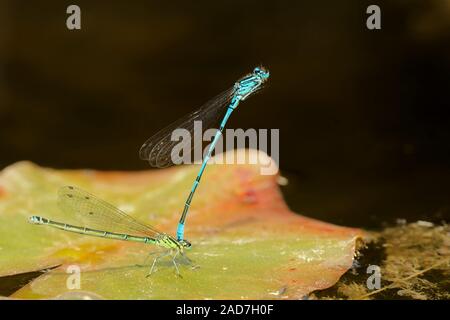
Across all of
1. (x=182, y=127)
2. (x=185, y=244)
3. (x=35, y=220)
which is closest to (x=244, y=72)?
(x=182, y=127)

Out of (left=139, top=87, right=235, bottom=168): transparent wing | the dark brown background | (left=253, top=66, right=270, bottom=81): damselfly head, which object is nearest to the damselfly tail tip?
(left=139, top=87, right=235, bottom=168): transparent wing

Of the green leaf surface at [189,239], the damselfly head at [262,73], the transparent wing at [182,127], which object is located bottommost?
the green leaf surface at [189,239]

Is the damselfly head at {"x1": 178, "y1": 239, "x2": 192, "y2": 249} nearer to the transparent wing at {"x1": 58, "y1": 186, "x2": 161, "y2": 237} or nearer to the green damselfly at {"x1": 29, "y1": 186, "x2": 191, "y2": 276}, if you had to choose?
the green damselfly at {"x1": 29, "y1": 186, "x2": 191, "y2": 276}

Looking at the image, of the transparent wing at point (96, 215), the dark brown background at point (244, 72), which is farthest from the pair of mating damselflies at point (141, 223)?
the dark brown background at point (244, 72)

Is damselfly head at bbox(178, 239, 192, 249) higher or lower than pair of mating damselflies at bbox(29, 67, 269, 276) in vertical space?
lower

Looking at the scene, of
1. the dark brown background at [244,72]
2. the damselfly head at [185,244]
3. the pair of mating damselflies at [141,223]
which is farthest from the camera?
the dark brown background at [244,72]

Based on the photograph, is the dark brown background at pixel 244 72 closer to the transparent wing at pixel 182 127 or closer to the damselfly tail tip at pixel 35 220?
the transparent wing at pixel 182 127
